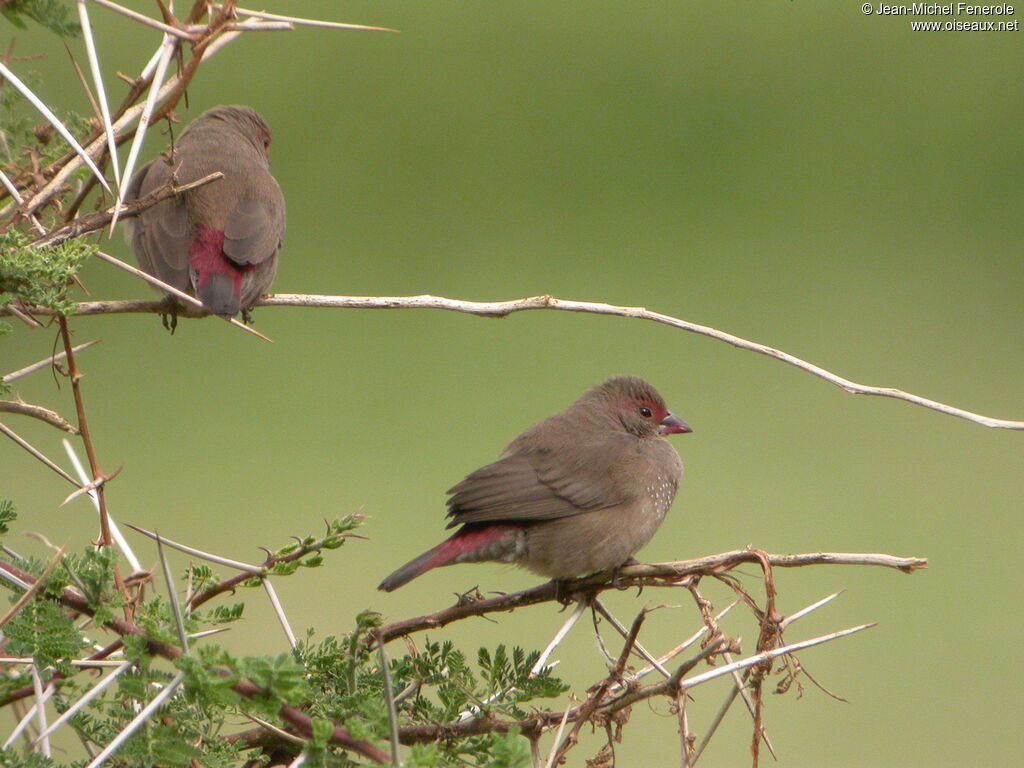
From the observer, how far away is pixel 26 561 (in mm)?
1853

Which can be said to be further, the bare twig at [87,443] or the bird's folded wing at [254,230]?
the bird's folded wing at [254,230]

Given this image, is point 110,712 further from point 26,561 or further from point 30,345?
point 30,345

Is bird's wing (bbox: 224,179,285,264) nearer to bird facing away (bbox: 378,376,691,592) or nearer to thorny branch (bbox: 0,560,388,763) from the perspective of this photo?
bird facing away (bbox: 378,376,691,592)

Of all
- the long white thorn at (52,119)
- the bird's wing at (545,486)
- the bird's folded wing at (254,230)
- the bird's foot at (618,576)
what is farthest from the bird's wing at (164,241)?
the long white thorn at (52,119)

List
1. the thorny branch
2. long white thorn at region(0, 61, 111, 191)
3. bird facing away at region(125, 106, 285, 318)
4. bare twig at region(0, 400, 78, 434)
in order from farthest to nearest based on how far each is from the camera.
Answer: bird facing away at region(125, 106, 285, 318) < bare twig at region(0, 400, 78, 434) < long white thorn at region(0, 61, 111, 191) < the thorny branch

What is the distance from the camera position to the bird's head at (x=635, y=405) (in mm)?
4508

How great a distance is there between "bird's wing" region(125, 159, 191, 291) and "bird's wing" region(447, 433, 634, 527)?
1281mm

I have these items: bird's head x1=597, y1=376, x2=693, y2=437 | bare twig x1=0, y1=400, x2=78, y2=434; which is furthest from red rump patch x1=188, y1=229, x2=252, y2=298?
bare twig x1=0, y1=400, x2=78, y2=434

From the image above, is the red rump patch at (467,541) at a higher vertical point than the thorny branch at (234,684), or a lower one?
lower

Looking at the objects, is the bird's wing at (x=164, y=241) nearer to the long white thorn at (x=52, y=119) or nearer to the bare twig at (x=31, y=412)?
the bare twig at (x=31, y=412)

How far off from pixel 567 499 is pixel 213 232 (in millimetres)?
1591

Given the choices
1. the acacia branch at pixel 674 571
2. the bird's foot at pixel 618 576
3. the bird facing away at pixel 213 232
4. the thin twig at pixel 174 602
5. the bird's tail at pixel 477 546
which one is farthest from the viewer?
the bird facing away at pixel 213 232

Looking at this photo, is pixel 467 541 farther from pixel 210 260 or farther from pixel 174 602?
pixel 174 602

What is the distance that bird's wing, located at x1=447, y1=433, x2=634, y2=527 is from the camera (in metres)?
3.57
